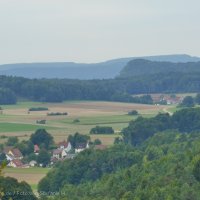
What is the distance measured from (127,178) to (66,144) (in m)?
38.5

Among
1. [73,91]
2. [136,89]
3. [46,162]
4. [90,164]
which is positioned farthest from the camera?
[136,89]

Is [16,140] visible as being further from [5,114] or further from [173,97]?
[173,97]

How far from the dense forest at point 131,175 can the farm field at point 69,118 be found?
21.4m

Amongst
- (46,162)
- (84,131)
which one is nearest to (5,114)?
(84,131)

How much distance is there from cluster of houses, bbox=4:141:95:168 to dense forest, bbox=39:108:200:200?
7618 millimetres

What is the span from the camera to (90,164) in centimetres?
5300

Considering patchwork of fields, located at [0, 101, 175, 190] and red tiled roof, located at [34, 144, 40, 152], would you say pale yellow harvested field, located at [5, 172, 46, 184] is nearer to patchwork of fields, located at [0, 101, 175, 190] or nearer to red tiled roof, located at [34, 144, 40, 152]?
patchwork of fields, located at [0, 101, 175, 190]

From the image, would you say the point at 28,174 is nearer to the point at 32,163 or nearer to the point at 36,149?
the point at 32,163

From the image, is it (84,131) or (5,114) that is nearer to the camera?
(84,131)

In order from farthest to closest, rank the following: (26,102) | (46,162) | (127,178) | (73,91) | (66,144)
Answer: (73,91), (26,102), (66,144), (46,162), (127,178)

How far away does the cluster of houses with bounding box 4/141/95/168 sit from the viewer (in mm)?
67375

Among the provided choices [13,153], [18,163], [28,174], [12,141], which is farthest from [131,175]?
[12,141]

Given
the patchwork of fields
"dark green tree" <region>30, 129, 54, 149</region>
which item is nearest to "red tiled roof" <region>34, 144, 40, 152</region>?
"dark green tree" <region>30, 129, 54, 149</region>

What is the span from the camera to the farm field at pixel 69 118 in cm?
8894
